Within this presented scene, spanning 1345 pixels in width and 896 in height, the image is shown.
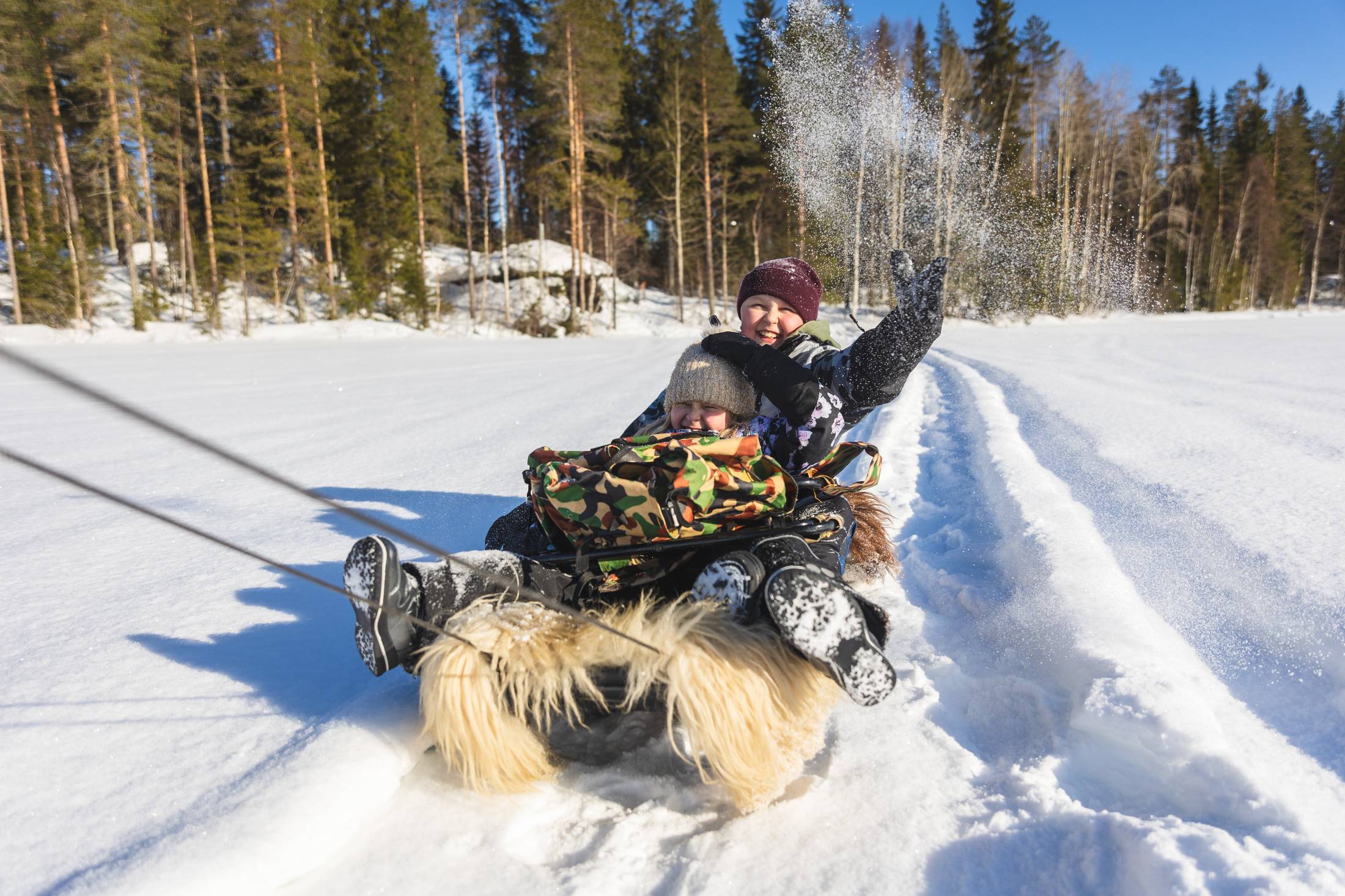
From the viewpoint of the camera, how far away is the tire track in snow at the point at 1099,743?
0.90 meters

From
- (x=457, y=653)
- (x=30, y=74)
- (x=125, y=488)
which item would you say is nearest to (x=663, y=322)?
(x=30, y=74)

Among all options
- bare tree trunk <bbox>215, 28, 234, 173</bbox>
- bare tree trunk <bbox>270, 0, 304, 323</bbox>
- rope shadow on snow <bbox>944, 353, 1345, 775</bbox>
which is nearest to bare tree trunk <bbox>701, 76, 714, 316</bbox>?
bare tree trunk <bbox>270, 0, 304, 323</bbox>

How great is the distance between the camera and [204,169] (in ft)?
58.4

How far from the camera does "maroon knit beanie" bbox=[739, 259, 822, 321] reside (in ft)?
7.47

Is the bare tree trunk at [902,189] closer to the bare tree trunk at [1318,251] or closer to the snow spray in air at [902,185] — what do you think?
the snow spray in air at [902,185]

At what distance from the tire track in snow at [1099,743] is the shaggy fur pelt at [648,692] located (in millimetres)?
281

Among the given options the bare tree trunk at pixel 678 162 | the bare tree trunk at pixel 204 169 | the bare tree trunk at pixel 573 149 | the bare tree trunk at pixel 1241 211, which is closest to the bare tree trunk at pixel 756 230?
the bare tree trunk at pixel 678 162

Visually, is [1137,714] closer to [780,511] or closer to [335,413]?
[780,511]

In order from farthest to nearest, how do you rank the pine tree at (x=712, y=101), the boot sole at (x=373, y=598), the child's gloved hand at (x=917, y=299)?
the pine tree at (x=712, y=101)
the child's gloved hand at (x=917, y=299)
the boot sole at (x=373, y=598)

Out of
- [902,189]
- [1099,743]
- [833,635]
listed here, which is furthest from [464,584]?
[902,189]

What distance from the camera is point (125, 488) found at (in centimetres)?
290

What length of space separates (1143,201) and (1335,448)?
27.2m

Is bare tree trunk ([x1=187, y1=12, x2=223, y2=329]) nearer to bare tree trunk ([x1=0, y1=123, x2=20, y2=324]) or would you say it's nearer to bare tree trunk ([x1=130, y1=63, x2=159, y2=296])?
bare tree trunk ([x1=130, y1=63, x2=159, y2=296])

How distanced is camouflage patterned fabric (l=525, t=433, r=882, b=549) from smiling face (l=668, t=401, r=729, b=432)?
0.29 m
